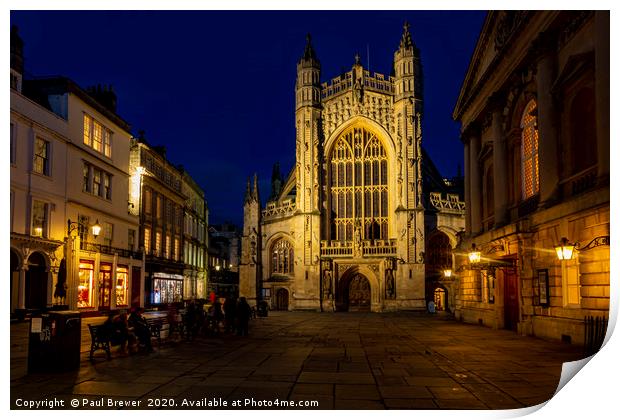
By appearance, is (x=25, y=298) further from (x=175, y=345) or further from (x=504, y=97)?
(x=504, y=97)

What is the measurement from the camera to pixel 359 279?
48.0 metres

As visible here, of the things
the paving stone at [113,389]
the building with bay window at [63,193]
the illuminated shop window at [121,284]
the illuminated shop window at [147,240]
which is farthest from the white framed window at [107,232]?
the paving stone at [113,389]

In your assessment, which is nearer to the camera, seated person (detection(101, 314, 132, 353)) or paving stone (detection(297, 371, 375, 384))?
paving stone (detection(297, 371, 375, 384))

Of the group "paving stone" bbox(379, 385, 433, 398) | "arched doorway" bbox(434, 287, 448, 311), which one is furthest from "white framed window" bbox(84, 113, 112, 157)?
"arched doorway" bbox(434, 287, 448, 311)

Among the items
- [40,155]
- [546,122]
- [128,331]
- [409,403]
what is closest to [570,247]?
[546,122]

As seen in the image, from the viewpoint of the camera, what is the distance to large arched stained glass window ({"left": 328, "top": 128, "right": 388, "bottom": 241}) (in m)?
48.2

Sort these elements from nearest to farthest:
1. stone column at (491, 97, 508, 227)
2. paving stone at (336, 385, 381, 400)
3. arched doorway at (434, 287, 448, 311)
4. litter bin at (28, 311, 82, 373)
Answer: paving stone at (336, 385, 381, 400)
litter bin at (28, 311, 82, 373)
stone column at (491, 97, 508, 227)
arched doorway at (434, 287, 448, 311)

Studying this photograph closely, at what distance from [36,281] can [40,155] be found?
6396mm

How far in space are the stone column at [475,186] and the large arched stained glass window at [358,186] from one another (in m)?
20.7

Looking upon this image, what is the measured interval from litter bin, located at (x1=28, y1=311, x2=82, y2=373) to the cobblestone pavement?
0.98 ft

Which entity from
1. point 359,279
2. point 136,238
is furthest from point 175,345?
point 359,279

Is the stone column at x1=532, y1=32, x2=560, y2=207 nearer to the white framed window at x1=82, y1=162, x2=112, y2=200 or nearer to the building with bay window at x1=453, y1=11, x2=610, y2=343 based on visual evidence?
Result: the building with bay window at x1=453, y1=11, x2=610, y2=343

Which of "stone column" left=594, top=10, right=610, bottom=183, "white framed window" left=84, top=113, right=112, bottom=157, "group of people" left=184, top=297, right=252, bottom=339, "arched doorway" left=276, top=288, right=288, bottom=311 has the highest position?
"white framed window" left=84, top=113, right=112, bottom=157

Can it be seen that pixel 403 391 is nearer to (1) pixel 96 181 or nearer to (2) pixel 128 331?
(2) pixel 128 331
